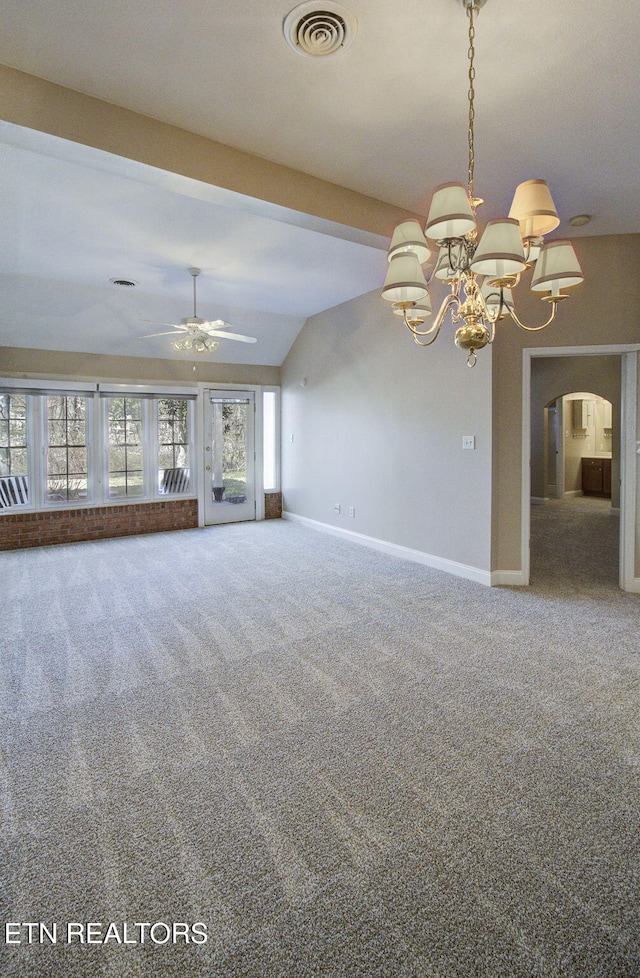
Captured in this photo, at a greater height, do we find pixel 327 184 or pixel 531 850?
pixel 327 184

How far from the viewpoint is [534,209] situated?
Result: 2.17 m

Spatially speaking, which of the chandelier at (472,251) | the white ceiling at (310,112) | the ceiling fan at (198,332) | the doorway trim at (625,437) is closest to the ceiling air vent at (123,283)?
the ceiling fan at (198,332)

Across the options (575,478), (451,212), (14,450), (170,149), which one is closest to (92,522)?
(14,450)

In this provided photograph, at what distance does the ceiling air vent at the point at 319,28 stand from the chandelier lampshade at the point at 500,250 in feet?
3.17

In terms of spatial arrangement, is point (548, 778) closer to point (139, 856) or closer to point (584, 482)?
point (139, 856)

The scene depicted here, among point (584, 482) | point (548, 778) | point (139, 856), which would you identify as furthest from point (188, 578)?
point (584, 482)

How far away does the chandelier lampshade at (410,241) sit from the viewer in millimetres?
2139

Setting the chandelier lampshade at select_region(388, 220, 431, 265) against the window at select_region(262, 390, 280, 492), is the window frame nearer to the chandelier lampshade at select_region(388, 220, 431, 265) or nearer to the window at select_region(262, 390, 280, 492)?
the window at select_region(262, 390, 280, 492)

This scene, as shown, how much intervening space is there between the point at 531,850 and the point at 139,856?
1.29 metres

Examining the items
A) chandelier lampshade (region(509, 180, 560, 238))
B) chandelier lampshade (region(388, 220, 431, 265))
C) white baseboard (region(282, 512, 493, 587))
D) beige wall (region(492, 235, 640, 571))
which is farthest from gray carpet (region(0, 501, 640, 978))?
chandelier lampshade (region(509, 180, 560, 238))

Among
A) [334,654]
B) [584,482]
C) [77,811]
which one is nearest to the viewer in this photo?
[77,811]

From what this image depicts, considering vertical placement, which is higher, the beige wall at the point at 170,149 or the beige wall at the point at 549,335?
the beige wall at the point at 170,149

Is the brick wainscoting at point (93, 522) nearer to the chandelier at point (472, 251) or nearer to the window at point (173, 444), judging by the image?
the window at point (173, 444)

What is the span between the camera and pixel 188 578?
482cm
